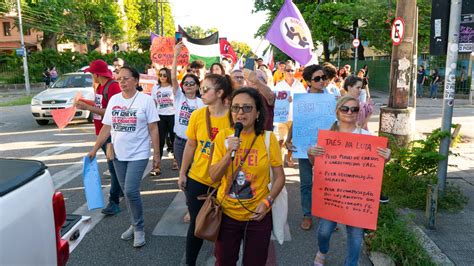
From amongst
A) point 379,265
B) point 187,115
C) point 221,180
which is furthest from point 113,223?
point 379,265

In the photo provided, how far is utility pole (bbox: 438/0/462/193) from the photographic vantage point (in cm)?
484

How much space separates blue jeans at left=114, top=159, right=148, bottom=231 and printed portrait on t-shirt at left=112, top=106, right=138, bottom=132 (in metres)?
0.36

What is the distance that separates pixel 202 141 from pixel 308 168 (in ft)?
5.21

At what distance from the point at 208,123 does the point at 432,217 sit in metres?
2.73

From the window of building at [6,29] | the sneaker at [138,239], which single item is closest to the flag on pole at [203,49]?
the sneaker at [138,239]

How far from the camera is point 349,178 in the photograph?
331 cm

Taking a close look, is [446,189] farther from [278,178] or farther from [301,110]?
[278,178]

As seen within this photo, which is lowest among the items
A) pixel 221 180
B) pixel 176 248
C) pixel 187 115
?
pixel 176 248

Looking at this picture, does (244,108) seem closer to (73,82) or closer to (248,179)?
(248,179)

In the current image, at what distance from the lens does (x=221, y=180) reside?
2906 millimetres

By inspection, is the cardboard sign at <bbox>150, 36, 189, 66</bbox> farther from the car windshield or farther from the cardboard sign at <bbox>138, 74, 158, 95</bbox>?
the car windshield

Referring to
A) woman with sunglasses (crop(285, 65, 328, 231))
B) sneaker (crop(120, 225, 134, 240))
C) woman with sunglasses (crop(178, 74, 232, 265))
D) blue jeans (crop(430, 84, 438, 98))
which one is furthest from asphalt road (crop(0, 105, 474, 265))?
blue jeans (crop(430, 84, 438, 98))

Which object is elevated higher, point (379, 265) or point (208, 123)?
point (208, 123)

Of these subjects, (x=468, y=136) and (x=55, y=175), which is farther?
(x=468, y=136)
